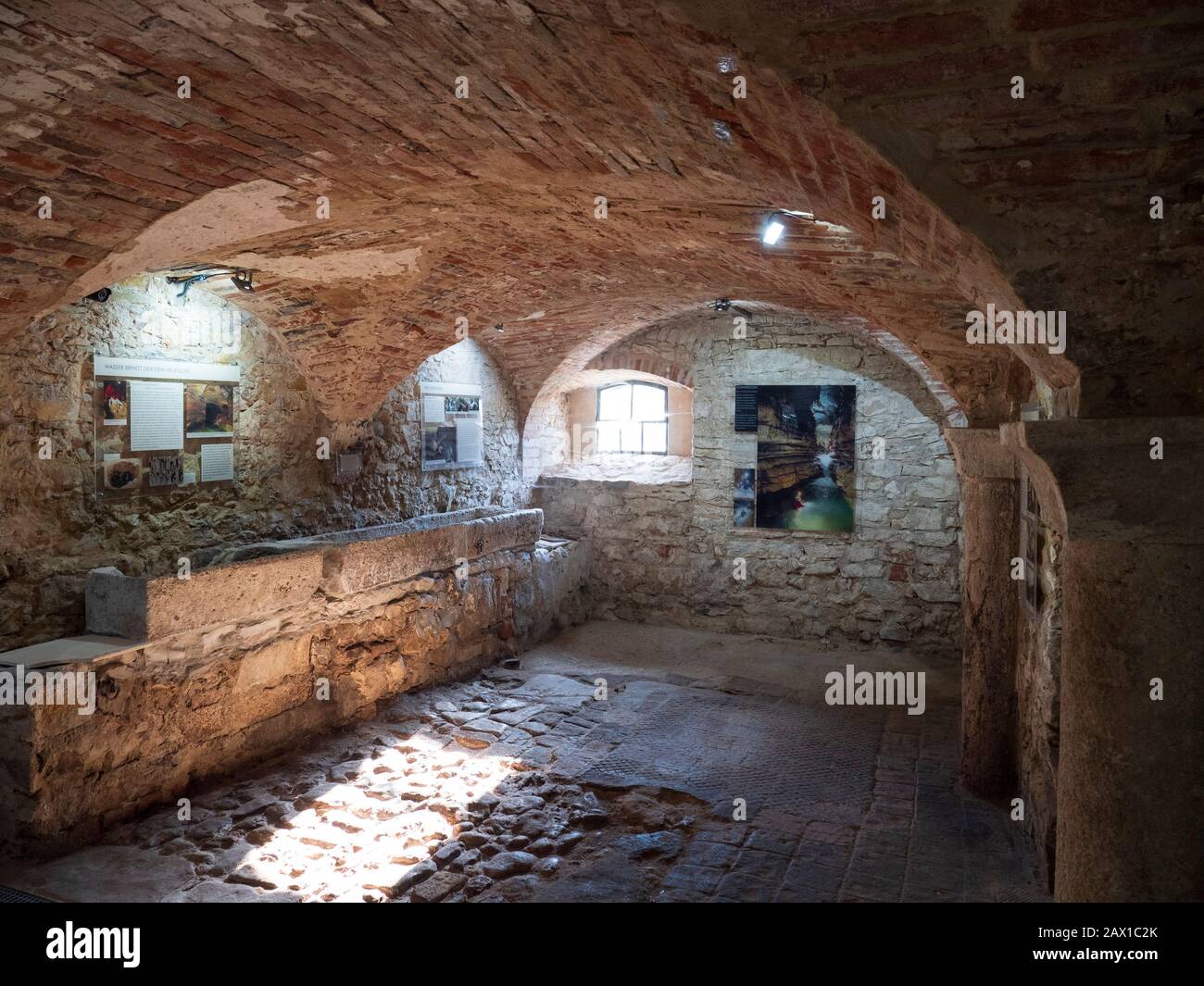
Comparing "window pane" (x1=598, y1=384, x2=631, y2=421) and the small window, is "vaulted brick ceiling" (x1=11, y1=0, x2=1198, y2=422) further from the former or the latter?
"window pane" (x1=598, y1=384, x2=631, y2=421)

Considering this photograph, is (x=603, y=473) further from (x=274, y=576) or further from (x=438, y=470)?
(x=274, y=576)

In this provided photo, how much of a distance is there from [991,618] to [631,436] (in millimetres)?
5584

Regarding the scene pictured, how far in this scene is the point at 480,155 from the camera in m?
3.23

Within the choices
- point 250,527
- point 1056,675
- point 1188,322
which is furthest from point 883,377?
point 1188,322

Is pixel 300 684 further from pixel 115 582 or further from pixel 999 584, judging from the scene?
pixel 999 584

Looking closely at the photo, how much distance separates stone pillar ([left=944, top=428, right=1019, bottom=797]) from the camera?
4566 mm

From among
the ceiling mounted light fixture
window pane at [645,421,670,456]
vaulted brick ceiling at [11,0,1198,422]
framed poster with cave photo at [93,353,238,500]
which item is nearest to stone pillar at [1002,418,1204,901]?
vaulted brick ceiling at [11,0,1198,422]

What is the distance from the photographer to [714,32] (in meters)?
1.92

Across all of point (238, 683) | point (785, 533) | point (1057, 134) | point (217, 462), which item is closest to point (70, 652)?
point (238, 683)

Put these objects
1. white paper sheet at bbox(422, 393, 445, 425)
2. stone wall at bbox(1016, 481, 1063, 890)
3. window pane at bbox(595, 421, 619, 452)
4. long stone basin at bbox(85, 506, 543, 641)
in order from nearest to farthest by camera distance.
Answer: stone wall at bbox(1016, 481, 1063, 890) → long stone basin at bbox(85, 506, 543, 641) → white paper sheet at bbox(422, 393, 445, 425) → window pane at bbox(595, 421, 619, 452)

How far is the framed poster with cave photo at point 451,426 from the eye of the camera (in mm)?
7862

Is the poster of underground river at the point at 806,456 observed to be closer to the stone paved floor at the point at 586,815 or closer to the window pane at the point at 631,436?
the window pane at the point at 631,436

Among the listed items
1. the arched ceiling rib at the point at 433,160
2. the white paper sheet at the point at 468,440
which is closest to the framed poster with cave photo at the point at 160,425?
the arched ceiling rib at the point at 433,160

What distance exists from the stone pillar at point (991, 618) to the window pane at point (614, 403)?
17.6 feet
